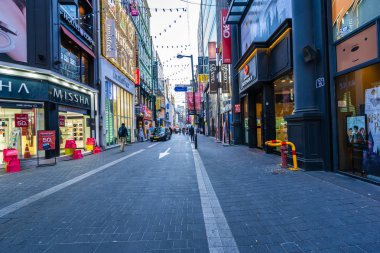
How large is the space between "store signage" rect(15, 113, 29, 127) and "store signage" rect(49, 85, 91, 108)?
64.5 inches

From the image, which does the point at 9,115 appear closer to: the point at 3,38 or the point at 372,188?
the point at 3,38

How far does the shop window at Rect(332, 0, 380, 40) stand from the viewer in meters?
5.89

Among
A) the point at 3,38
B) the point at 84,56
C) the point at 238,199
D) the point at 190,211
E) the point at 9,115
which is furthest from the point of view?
the point at 84,56

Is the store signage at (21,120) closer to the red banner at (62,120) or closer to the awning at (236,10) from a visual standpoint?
the red banner at (62,120)

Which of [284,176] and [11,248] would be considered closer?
[11,248]

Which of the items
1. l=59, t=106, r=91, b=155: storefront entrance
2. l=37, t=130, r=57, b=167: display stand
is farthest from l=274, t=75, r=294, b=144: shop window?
l=59, t=106, r=91, b=155: storefront entrance

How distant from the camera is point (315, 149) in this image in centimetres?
781

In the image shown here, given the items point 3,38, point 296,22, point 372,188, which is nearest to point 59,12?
point 3,38

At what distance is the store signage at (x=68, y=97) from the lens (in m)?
13.2

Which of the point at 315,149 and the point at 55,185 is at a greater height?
the point at 315,149

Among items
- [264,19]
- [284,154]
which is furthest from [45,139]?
[264,19]

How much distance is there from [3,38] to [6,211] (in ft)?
29.4

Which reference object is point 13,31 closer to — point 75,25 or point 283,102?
point 75,25

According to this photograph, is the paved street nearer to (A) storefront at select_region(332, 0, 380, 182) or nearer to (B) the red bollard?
(A) storefront at select_region(332, 0, 380, 182)
